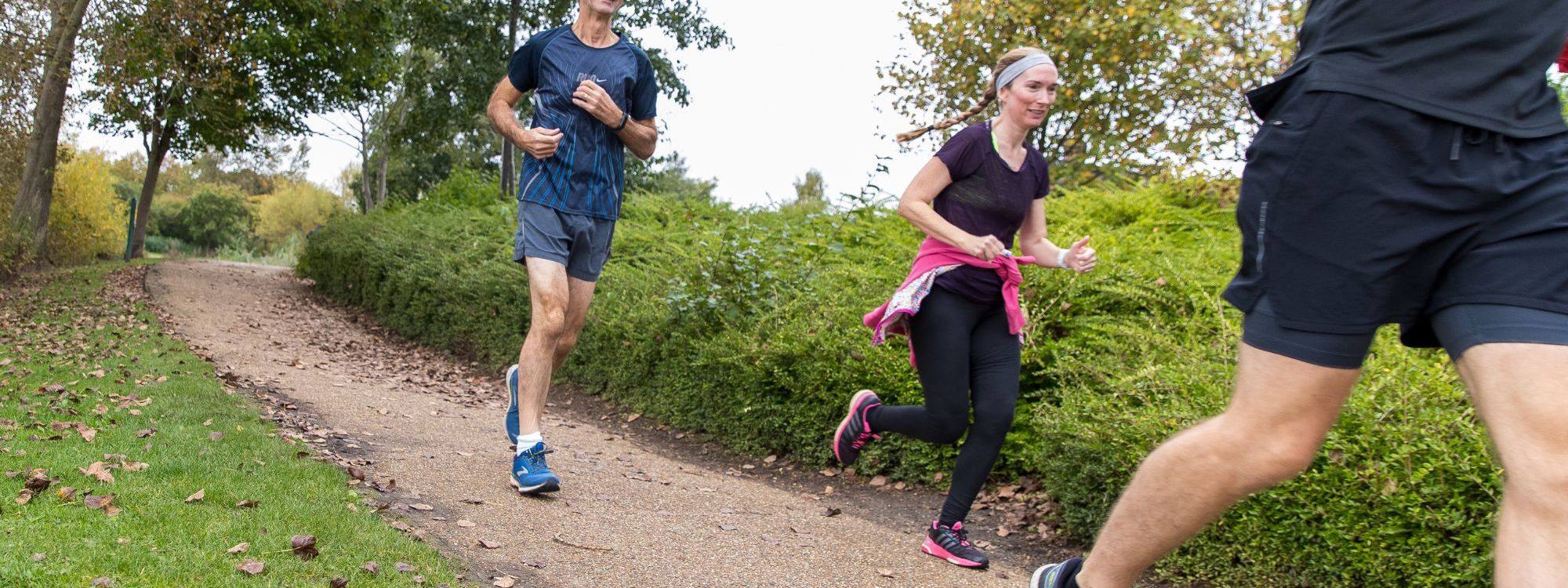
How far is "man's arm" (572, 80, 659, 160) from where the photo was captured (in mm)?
4582

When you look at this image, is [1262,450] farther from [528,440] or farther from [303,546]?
[528,440]

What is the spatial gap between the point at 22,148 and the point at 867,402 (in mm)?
19874

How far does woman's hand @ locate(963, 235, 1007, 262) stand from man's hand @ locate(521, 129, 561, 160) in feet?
5.79

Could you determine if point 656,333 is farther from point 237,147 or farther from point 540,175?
point 237,147

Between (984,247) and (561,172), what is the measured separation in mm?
1840

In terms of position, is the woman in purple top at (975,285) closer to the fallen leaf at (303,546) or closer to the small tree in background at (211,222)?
the fallen leaf at (303,546)

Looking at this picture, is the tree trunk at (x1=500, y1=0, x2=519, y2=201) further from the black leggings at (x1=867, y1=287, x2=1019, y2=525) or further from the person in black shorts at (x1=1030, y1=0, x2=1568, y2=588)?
the person in black shorts at (x1=1030, y1=0, x2=1568, y2=588)

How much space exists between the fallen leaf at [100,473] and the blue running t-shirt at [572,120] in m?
1.85

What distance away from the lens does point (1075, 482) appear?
4.51 metres

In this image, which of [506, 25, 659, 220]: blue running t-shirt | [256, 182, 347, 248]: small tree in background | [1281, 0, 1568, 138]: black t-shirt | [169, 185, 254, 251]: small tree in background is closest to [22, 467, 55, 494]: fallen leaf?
[506, 25, 659, 220]: blue running t-shirt

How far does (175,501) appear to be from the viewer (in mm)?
3797

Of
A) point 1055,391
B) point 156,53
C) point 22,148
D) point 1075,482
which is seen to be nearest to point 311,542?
point 1075,482

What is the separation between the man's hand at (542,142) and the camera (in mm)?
4562

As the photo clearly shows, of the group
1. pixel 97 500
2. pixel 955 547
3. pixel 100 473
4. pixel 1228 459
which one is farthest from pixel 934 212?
pixel 100 473
